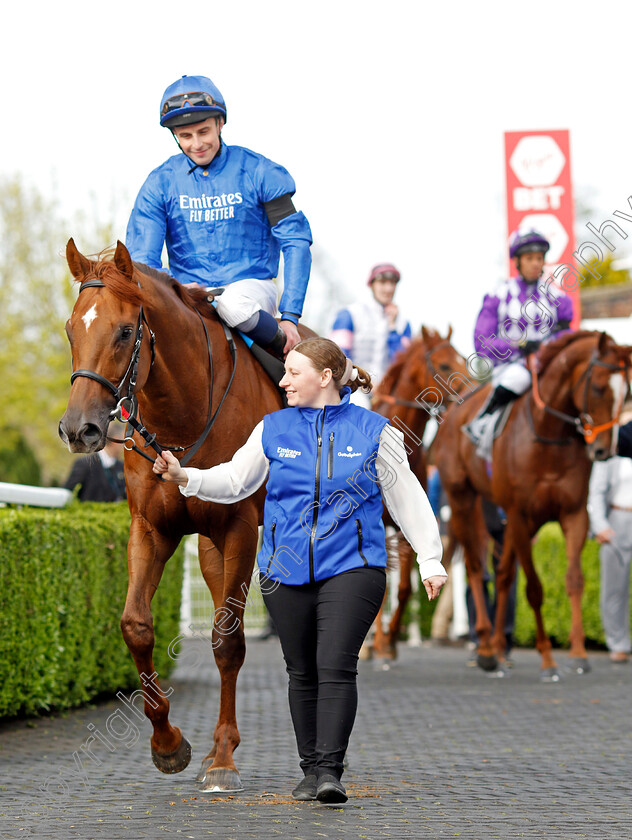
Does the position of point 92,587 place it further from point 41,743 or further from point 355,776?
point 355,776

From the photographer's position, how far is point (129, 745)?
271 inches

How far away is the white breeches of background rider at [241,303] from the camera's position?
5715mm

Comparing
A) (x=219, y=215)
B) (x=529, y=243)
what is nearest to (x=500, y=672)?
(x=529, y=243)

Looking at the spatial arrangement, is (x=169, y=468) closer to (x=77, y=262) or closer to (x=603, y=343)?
(x=77, y=262)

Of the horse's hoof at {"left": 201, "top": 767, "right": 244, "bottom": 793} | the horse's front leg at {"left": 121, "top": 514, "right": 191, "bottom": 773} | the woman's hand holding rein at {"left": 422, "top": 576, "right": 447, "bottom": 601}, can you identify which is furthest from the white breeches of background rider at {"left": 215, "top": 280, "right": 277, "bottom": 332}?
the horse's hoof at {"left": 201, "top": 767, "right": 244, "bottom": 793}

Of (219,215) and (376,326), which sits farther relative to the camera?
(376,326)

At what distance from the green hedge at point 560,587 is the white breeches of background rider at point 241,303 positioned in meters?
7.76

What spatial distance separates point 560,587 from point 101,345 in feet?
31.1

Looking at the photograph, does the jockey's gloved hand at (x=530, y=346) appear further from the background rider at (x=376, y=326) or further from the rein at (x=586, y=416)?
the background rider at (x=376, y=326)

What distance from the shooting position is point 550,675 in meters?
9.98

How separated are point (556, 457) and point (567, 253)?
3727 mm

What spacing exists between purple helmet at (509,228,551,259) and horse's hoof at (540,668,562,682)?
3455mm

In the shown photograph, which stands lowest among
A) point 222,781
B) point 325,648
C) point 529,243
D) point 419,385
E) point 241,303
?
point 222,781

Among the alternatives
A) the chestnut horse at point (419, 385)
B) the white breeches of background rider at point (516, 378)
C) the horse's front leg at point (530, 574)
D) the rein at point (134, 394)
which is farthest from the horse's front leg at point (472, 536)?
the rein at point (134, 394)
